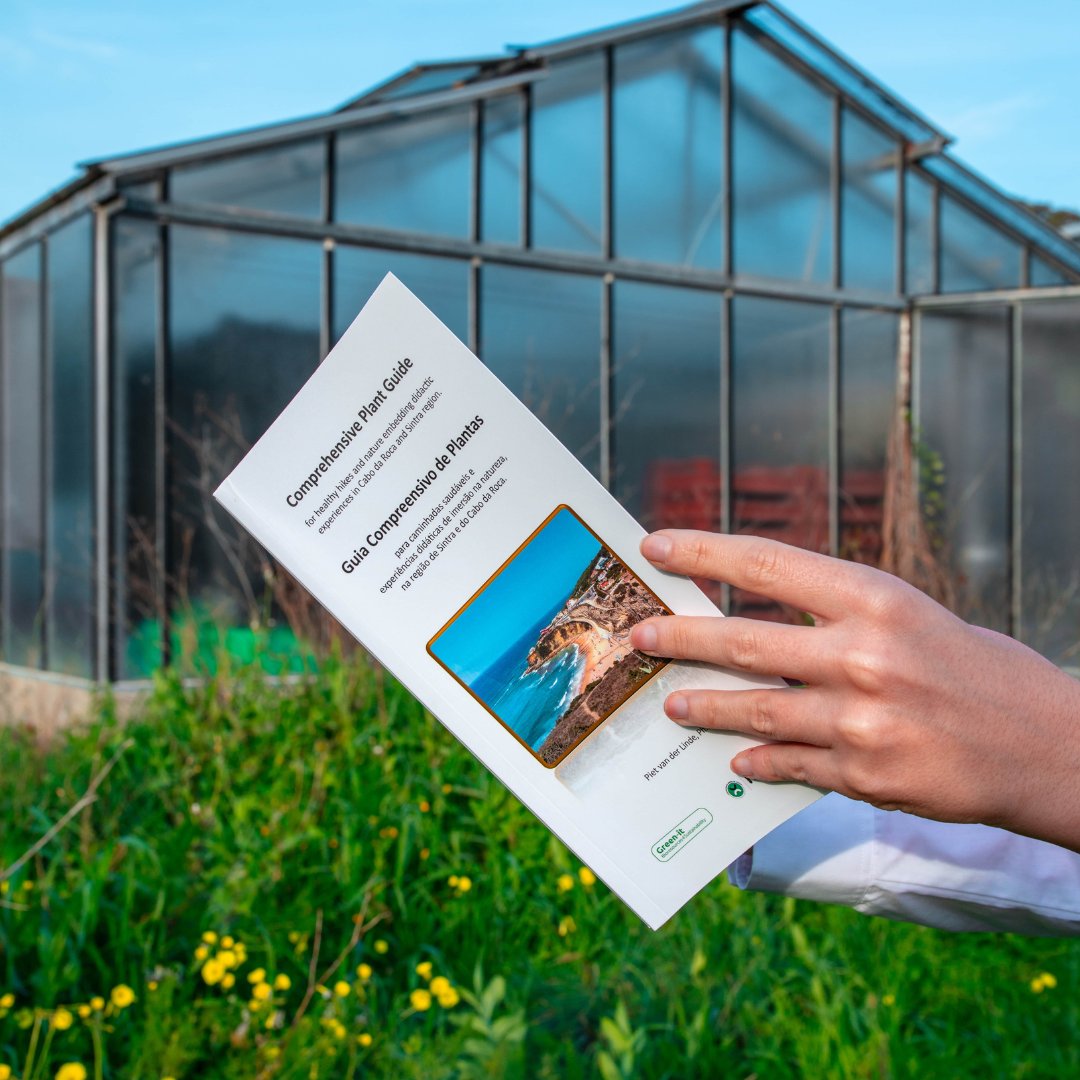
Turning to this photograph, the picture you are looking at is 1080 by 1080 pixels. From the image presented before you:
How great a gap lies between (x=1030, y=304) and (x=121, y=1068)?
26.3ft

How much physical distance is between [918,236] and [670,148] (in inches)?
88.6

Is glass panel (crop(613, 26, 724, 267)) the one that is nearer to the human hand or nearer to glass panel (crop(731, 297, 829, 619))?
glass panel (crop(731, 297, 829, 619))

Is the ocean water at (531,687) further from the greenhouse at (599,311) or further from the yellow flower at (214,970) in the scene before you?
the greenhouse at (599,311)

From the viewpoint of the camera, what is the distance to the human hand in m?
0.75

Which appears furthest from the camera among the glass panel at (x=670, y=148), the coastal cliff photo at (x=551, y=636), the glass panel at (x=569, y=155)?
the glass panel at (x=670, y=148)

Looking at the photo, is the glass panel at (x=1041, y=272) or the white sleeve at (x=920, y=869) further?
the glass panel at (x=1041, y=272)

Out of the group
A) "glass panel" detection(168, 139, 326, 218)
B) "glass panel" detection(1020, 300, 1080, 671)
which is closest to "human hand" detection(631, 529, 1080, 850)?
"glass panel" detection(168, 139, 326, 218)

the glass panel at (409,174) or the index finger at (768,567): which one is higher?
the glass panel at (409,174)

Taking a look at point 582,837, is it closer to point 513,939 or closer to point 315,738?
point 513,939

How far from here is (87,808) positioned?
2.72 meters

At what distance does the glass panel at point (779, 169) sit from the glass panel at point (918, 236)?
71cm

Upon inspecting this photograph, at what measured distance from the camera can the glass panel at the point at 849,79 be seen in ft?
25.5

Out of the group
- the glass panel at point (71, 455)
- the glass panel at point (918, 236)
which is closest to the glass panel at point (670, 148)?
the glass panel at point (918, 236)

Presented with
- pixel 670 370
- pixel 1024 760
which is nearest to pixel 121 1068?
pixel 1024 760
